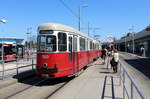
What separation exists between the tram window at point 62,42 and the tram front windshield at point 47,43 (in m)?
0.29

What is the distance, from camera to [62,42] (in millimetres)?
13867

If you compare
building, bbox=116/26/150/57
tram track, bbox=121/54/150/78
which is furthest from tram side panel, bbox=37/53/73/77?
building, bbox=116/26/150/57

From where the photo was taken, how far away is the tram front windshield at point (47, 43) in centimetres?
1353

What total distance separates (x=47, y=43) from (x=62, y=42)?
0.78 metres

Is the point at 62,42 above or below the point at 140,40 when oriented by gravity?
below

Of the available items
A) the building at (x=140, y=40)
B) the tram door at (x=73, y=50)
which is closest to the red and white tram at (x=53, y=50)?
the tram door at (x=73, y=50)

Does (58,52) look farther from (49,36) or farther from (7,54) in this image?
(7,54)

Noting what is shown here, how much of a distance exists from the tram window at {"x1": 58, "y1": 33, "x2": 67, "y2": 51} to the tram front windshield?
29cm

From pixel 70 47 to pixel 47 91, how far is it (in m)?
3.21

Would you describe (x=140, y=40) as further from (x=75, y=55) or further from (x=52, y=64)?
(x=52, y=64)

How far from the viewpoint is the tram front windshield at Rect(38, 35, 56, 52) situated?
13.5m

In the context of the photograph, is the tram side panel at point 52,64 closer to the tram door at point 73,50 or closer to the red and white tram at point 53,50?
the red and white tram at point 53,50

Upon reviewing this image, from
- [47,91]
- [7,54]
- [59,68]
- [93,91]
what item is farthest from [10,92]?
[7,54]

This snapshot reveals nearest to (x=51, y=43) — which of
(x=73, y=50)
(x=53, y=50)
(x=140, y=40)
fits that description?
(x=53, y=50)
